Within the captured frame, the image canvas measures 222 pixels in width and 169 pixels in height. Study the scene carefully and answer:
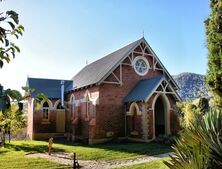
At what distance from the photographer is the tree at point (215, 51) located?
9.38 metres

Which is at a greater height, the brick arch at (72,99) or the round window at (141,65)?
the round window at (141,65)

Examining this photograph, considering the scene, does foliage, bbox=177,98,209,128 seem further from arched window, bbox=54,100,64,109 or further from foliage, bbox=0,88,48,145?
arched window, bbox=54,100,64,109

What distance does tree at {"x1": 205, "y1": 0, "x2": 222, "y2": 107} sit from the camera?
9.38 meters

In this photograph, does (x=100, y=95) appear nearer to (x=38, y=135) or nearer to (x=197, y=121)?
(x=38, y=135)

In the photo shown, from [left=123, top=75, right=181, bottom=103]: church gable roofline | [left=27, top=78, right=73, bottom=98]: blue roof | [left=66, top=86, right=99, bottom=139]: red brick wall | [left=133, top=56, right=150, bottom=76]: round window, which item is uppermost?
[left=133, top=56, right=150, bottom=76]: round window

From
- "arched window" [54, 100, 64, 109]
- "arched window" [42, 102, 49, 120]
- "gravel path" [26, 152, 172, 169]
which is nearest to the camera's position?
"gravel path" [26, 152, 172, 169]

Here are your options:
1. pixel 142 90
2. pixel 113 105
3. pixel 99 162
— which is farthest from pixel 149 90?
pixel 99 162

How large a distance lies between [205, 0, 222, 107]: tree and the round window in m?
14.5

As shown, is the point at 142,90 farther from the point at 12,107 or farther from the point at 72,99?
the point at 12,107

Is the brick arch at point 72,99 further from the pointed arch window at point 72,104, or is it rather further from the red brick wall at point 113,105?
the red brick wall at point 113,105

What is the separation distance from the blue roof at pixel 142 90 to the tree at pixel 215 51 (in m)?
10.7

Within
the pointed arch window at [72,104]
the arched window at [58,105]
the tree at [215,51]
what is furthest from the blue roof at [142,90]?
the tree at [215,51]

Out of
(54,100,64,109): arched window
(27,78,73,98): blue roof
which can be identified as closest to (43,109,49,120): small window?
(54,100,64,109): arched window

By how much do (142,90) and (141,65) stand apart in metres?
3.90
